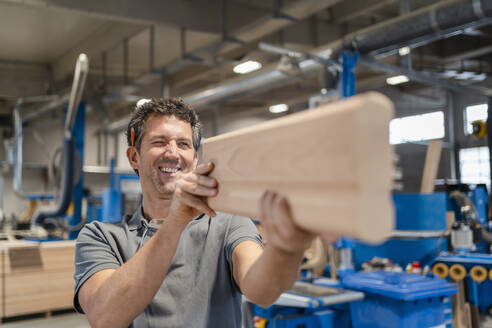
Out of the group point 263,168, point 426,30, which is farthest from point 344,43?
point 263,168

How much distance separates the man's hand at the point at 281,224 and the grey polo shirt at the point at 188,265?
656 millimetres

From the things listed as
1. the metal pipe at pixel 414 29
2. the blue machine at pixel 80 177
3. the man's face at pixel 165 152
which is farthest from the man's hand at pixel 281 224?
the blue machine at pixel 80 177

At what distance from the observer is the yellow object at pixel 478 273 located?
3.14 m

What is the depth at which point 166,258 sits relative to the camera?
112 cm

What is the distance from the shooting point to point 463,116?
1081cm

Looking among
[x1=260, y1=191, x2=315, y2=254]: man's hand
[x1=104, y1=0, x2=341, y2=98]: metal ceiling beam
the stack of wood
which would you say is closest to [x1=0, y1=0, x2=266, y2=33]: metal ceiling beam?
[x1=104, y1=0, x2=341, y2=98]: metal ceiling beam

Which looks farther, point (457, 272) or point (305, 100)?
point (305, 100)

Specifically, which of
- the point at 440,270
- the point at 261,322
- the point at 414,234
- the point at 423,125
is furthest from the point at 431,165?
the point at 423,125

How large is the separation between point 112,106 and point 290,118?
11.5 metres

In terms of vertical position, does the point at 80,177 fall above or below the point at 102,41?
below

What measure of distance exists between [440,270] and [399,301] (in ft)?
2.39

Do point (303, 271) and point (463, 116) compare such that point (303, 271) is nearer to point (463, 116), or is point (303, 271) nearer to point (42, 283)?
point (42, 283)

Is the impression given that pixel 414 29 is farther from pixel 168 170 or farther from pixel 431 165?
pixel 168 170

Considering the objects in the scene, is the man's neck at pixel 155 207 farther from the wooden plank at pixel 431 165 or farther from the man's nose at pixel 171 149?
the wooden plank at pixel 431 165
